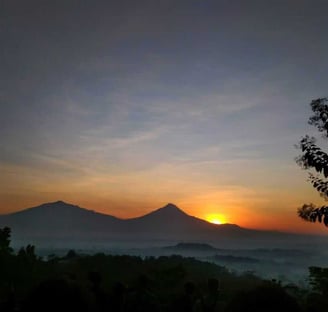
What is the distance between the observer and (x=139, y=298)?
24250mm

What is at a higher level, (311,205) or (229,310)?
(311,205)

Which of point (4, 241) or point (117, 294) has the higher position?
point (4, 241)

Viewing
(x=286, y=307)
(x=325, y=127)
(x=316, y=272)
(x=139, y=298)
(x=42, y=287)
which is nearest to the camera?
(x=325, y=127)

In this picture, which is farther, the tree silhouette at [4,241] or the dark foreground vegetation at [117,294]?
the tree silhouette at [4,241]

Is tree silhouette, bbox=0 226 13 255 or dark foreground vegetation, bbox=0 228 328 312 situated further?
tree silhouette, bbox=0 226 13 255

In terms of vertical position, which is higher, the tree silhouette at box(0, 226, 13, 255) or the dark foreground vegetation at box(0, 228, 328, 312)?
the tree silhouette at box(0, 226, 13, 255)

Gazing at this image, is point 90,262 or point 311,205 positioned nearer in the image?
point 311,205

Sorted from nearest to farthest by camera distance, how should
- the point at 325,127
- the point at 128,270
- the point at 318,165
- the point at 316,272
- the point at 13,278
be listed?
the point at 318,165
the point at 325,127
the point at 316,272
the point at 13,278
the point at 128,270

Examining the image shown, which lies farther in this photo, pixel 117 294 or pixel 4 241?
pixel 4 241

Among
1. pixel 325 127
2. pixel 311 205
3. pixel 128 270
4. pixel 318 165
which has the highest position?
pixel 325 127

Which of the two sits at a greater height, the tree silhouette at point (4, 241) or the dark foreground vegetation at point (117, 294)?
the tree silhouette at point (4, 241)

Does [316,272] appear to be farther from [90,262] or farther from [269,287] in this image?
[90,262]

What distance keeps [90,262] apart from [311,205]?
64133 mm

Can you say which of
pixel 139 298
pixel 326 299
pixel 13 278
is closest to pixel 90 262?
pixel 13 278
